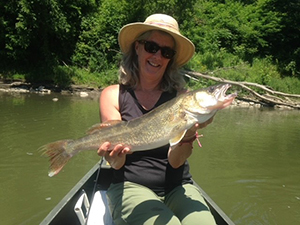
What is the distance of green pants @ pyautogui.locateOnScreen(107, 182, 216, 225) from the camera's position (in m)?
2.64

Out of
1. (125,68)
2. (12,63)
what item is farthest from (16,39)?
(125,68)

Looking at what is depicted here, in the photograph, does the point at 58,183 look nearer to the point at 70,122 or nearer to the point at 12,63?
the point at 70,122

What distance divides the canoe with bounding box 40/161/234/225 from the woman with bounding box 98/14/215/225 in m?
0.51

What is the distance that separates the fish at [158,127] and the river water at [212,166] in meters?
2.62

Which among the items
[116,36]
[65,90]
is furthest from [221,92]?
[116,36]

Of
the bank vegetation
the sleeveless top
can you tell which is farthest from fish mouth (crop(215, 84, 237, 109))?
the bank vegetation

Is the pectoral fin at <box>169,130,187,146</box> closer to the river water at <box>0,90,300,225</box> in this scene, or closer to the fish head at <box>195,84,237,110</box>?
the fish head at <box>195,84,237,110</box>

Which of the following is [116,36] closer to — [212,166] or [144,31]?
[212,166]

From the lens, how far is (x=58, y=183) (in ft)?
20.5

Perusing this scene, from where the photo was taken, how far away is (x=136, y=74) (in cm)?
342

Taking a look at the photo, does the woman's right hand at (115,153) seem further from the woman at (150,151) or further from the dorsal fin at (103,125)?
the dorsal fin at (103,125)

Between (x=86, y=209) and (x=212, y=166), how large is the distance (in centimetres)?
469

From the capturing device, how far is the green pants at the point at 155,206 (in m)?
2.64

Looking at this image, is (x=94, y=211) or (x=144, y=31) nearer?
(x=144, y=31)
